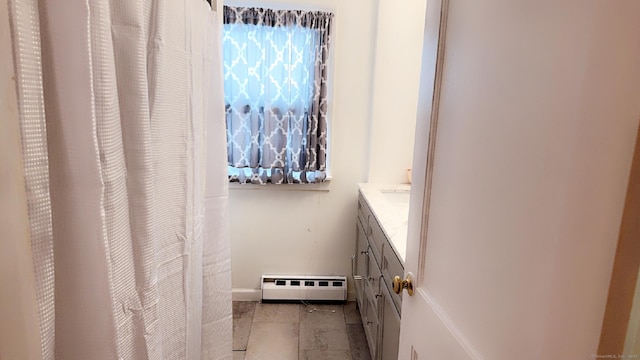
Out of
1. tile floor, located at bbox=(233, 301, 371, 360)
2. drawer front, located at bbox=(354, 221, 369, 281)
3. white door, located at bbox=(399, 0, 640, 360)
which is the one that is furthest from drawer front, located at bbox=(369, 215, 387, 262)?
white door, located at bbox=(399, 0, 640, 360)

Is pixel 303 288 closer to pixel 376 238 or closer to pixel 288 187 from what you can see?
pixel 288 187

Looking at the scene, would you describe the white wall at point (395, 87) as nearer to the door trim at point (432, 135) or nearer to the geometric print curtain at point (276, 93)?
the geometric print curtain at point (276, 93)

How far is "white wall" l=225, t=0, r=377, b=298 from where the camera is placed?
2.49 metres

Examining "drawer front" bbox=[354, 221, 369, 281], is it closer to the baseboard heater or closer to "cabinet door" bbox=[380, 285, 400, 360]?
the baseboard heater

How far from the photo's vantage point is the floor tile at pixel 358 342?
217 cm

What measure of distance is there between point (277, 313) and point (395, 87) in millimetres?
1808

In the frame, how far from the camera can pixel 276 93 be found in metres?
2.46

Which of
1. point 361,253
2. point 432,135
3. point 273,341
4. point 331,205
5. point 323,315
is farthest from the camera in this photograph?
point 331,205

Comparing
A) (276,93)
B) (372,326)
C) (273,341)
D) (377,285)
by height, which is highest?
(276,93)

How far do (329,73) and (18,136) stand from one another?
223 centimetres

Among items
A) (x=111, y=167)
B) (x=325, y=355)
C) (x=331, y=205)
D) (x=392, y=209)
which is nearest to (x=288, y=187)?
(x=331, y=205)

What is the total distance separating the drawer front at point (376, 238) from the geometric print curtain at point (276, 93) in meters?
0.65

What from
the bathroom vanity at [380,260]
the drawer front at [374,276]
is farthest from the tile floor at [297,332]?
the drawer front at [374,276]

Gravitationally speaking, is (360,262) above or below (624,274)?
below
